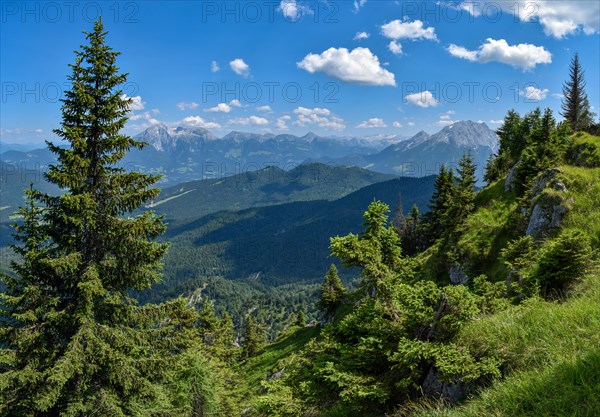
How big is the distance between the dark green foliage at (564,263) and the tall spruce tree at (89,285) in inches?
506

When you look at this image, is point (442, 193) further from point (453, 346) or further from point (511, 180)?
point (453, 346)

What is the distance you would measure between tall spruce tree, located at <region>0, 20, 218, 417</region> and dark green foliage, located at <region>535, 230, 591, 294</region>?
12.8 m

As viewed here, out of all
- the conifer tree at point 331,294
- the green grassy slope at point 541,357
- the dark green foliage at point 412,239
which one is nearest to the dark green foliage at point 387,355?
the green grassy slope at point 541,357

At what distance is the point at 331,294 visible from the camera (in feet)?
185

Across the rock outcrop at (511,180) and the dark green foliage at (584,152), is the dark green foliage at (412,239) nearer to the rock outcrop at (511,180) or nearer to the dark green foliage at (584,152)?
the rock outcrop at (511,180)

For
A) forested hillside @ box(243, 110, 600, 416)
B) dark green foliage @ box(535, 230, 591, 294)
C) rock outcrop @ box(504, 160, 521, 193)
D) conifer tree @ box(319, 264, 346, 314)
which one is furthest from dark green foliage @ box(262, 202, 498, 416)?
conifer tree @ box(319, 264, 346, 314)

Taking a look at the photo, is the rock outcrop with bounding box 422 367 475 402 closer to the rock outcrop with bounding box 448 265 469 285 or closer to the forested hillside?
the forested hillside

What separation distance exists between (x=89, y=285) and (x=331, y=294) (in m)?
48.2

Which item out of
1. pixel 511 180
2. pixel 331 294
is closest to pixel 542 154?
pixel 511 180

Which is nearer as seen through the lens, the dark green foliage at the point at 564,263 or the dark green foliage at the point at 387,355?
the dark green foliage at the point at 387,355

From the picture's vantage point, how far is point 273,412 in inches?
335

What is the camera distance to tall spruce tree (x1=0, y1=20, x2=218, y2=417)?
36.1 feet

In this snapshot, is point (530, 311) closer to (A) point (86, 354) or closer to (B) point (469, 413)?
(B) point (469, 413)

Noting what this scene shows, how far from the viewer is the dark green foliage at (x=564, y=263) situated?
31.2 ft
